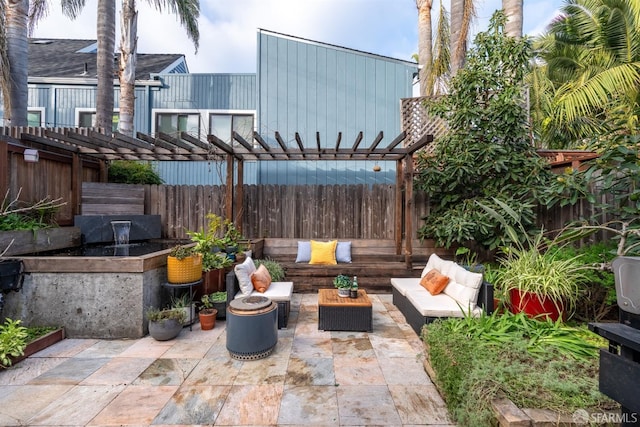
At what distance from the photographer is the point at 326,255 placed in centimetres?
546

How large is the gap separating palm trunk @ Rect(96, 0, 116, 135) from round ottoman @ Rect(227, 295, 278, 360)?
611cm

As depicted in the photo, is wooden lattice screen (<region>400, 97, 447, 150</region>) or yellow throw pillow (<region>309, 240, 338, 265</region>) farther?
wooden lattice screen (<region>400, 97, 447, 150</region>)

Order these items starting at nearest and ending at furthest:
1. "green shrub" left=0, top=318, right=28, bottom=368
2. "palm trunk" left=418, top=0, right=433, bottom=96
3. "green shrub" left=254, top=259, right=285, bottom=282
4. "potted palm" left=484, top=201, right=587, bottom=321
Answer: "green shrub" left=0, top=318, right=28, bottom=368 → "potted palm" left=484, top=201, right=587, bottom=321 → "green shrub" left=254, top=259, right=285, bottom=282 → "palm trunk" left=418, top=0, right=433, bottom=96

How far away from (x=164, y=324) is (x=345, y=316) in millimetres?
2084

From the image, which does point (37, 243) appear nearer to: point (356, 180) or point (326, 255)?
point (326, 255)

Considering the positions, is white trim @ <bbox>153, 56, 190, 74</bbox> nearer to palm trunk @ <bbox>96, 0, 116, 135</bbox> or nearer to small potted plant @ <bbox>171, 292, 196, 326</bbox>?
palm trunk @ <bbox>96, 0, 116, 135</bbox>

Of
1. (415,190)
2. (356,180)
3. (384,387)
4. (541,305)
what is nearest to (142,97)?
(356,180)

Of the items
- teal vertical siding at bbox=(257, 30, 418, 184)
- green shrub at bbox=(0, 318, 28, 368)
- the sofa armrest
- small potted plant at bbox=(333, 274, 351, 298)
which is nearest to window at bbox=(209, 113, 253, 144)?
teal vertical siding at bbox=(257, 30, 418, 184)

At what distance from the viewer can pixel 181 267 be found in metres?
3.55

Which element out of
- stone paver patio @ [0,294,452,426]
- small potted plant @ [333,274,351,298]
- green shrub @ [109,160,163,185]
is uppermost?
green shrub @ [109,160,163,185]

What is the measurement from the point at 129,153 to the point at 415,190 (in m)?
5.83

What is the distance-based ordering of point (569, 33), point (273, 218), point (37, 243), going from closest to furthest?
point (37, 243)
point (273, 218)
point (569, 33)

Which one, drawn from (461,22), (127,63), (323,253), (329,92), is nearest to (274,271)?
(323,253)

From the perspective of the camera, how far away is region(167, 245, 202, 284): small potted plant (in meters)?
3.54
